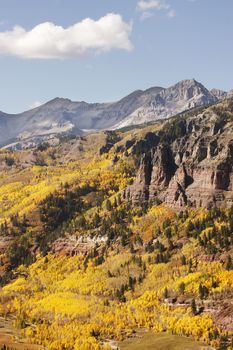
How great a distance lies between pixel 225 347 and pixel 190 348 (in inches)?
462

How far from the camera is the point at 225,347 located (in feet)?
649

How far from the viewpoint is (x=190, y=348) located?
19950 cm
